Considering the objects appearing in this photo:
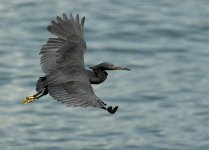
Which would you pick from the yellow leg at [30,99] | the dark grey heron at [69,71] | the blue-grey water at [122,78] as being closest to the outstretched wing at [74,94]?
the dark grey heron at [69,71]

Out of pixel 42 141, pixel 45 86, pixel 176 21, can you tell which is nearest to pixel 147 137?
pixel 42 141

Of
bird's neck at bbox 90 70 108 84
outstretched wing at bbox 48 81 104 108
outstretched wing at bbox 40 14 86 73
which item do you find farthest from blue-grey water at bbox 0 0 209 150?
outstretched wing at bbox 48 81 104 108

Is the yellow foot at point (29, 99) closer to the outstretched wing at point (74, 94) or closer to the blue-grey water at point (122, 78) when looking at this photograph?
the outstretched wing at point (74, 94)

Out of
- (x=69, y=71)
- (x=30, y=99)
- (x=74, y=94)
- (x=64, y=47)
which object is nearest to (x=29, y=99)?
(x=30, y=99)

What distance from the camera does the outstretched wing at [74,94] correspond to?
504 inches

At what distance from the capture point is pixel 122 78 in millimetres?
22828

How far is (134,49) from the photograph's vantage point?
79.3ft

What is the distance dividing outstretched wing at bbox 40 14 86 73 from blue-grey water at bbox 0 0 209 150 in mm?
6226

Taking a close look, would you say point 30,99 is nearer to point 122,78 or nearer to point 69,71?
point 69,71

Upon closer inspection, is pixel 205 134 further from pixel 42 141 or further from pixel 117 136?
pixel 42 141

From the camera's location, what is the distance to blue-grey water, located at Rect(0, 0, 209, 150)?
2109 centimetres

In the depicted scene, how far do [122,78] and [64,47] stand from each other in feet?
27.6

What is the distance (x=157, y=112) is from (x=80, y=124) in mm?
1814

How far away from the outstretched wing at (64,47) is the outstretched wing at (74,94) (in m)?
0.67
